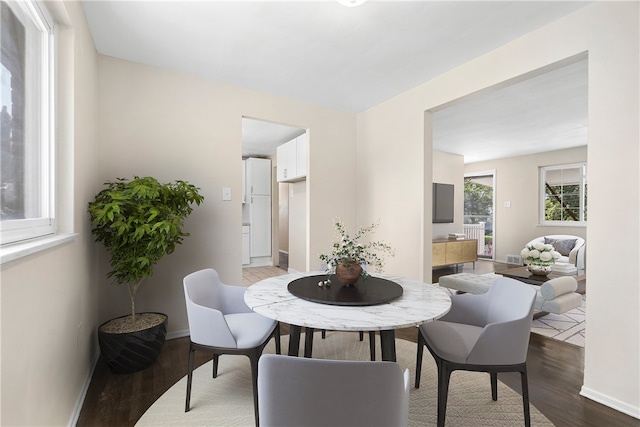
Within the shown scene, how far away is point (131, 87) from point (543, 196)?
7.73m

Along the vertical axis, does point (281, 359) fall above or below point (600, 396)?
above

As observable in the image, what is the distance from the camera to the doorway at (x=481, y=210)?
7.71m

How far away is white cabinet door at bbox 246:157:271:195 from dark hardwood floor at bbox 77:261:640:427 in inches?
156

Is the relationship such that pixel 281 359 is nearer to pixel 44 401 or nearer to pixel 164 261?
pixel 44 401

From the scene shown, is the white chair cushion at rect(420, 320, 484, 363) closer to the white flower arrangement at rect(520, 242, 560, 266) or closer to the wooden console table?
the white flower arrangement at rect(520, 242, 560, 266)

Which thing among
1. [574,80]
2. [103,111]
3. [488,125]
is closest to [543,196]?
[488,125]

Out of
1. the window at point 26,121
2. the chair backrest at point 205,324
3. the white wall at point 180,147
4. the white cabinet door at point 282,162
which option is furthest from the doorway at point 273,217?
the chair backrest at point 205,324

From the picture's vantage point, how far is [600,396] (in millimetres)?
1848

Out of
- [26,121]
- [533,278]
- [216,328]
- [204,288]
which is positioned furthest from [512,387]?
[26,121]

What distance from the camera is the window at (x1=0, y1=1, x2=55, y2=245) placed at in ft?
3.95

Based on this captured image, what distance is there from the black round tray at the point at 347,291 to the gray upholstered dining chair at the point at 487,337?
297 mm

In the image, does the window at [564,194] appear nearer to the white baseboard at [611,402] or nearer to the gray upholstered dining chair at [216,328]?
the white baseboard at [611,402]

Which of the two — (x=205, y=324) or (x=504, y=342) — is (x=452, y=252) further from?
(x=205, y=324)

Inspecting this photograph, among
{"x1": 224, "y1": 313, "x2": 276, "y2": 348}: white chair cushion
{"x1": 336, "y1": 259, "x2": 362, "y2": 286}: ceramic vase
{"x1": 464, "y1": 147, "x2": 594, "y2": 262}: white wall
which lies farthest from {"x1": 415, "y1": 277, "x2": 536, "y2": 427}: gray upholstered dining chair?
{"x1": 464, "y1": 147, "x2": 594, "y2": 262}: white wall
